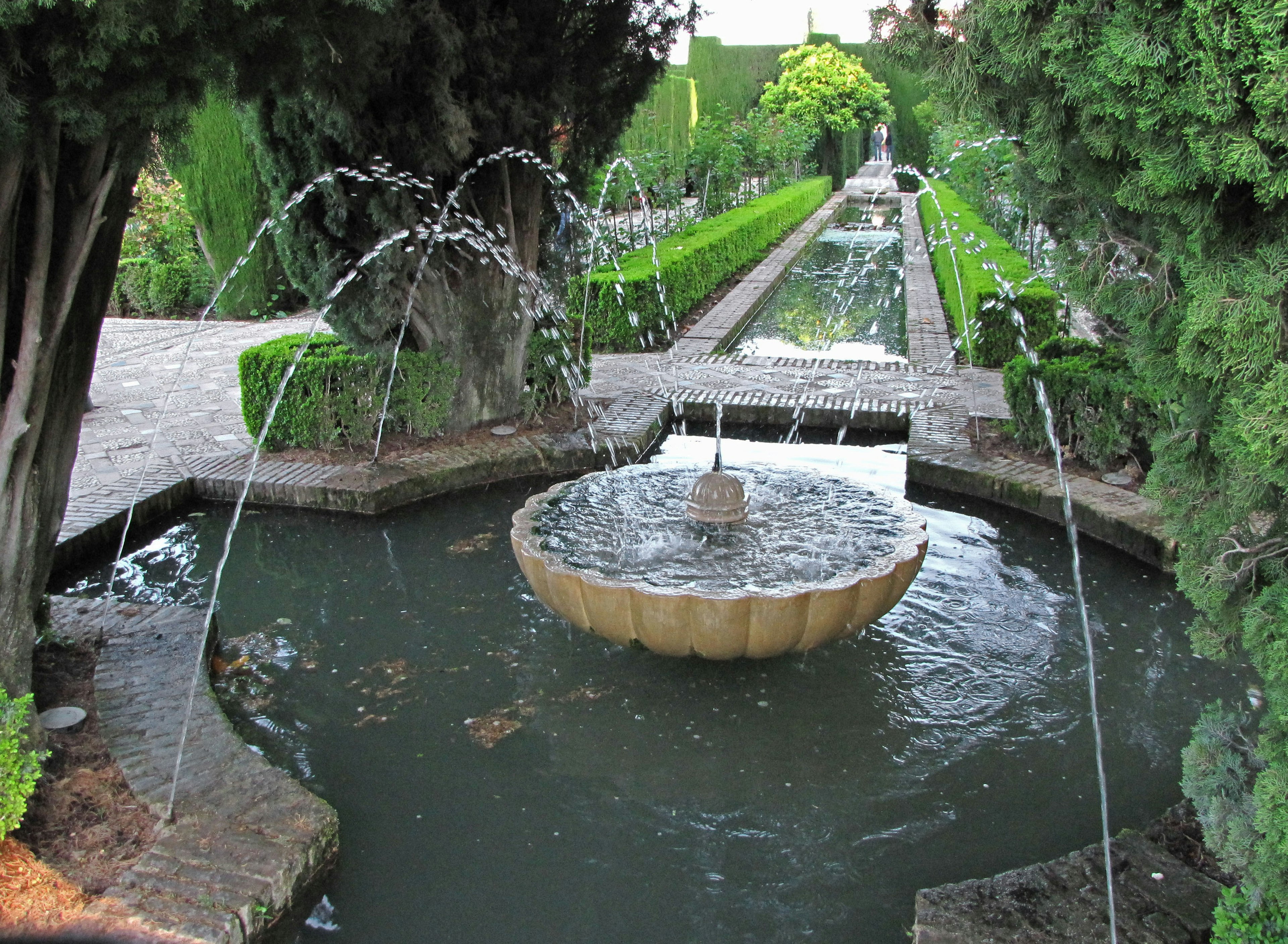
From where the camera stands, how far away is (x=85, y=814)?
3088 millimetres

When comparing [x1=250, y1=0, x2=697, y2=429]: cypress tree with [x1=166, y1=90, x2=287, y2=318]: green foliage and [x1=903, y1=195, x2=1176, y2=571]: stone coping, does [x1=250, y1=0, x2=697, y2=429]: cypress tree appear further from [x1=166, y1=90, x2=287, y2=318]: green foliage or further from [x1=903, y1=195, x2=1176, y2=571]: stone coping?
[x1=166, y1=90, x2=287, y2=318]: green foliage

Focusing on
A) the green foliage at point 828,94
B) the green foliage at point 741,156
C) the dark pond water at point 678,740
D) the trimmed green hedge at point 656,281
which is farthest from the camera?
the green foliage at point 828,94

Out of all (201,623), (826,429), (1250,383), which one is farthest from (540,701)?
(826,429)

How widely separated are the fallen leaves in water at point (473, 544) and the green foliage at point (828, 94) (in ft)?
97.0

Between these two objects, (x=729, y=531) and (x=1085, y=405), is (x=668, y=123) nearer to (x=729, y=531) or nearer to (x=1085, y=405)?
(x=1085, y=405)

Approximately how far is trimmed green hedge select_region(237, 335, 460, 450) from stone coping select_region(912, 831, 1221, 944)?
4.94 meters

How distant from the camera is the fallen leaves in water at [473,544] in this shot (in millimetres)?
5570

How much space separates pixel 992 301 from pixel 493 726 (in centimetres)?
705

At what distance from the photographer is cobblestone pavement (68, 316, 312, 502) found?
6641 mm

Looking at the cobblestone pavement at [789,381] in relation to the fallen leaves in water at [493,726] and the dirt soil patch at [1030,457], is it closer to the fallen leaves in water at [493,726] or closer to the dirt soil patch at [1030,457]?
the dirt soil patch at [1030,457]

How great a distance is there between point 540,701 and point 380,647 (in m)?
0.90

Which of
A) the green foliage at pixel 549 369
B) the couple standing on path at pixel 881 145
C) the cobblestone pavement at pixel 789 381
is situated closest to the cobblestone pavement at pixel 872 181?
the couple standing on path at pixel 881 145

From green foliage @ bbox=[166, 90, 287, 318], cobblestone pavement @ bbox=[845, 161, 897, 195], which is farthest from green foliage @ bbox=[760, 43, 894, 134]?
green foliage @ bbox=[166, 90, 287, 318]

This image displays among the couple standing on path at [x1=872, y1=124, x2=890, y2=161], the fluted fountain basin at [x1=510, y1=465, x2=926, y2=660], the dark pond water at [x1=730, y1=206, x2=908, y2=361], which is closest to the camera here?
the fluted fountain basin at [x1=510, y1=465, x2=926, y2=660]
